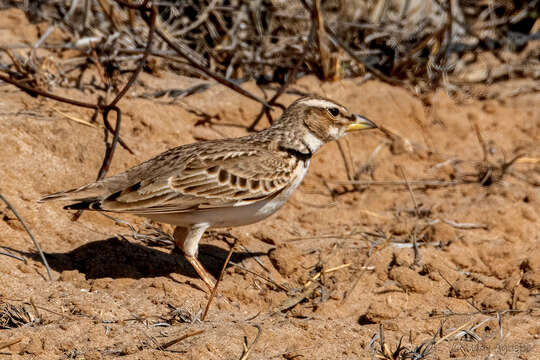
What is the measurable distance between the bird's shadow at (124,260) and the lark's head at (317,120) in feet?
3.28

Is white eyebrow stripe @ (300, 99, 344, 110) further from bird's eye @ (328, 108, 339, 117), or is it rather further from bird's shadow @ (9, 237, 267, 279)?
bird's shadow @ (9, 237, 267, 279)

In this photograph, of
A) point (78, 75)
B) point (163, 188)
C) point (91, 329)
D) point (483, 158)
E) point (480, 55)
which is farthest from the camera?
point (480, 55)

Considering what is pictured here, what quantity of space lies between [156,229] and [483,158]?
3691mm

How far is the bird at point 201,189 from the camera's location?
4.56 meters

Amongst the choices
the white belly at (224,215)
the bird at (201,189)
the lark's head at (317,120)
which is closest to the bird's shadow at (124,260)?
the bird at (201,189)

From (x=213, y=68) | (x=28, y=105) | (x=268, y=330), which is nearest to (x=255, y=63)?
(x=213, y=68)

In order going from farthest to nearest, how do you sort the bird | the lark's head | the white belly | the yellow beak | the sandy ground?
the yellow beak, the lark's head, the white belly, the bird, the sandy ground

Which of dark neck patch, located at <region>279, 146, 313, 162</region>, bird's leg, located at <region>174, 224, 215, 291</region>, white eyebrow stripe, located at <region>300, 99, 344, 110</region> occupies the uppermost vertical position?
white eyebrow stripe, located at <region>300, 99, 344, 110</region>

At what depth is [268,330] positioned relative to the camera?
389cm

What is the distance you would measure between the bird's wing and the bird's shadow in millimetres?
464

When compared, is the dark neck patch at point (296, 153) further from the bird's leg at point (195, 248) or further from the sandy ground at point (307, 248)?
the bird's leg at point (195, 248)

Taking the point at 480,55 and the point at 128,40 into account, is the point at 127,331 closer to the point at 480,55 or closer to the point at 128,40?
the point at 128,40

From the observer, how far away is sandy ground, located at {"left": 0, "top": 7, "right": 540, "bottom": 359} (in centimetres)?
384

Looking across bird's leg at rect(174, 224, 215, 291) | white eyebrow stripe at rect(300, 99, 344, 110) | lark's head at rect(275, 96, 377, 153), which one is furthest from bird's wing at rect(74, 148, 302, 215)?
white eyebrow stripe at rect(300, 99, 344, 110)
